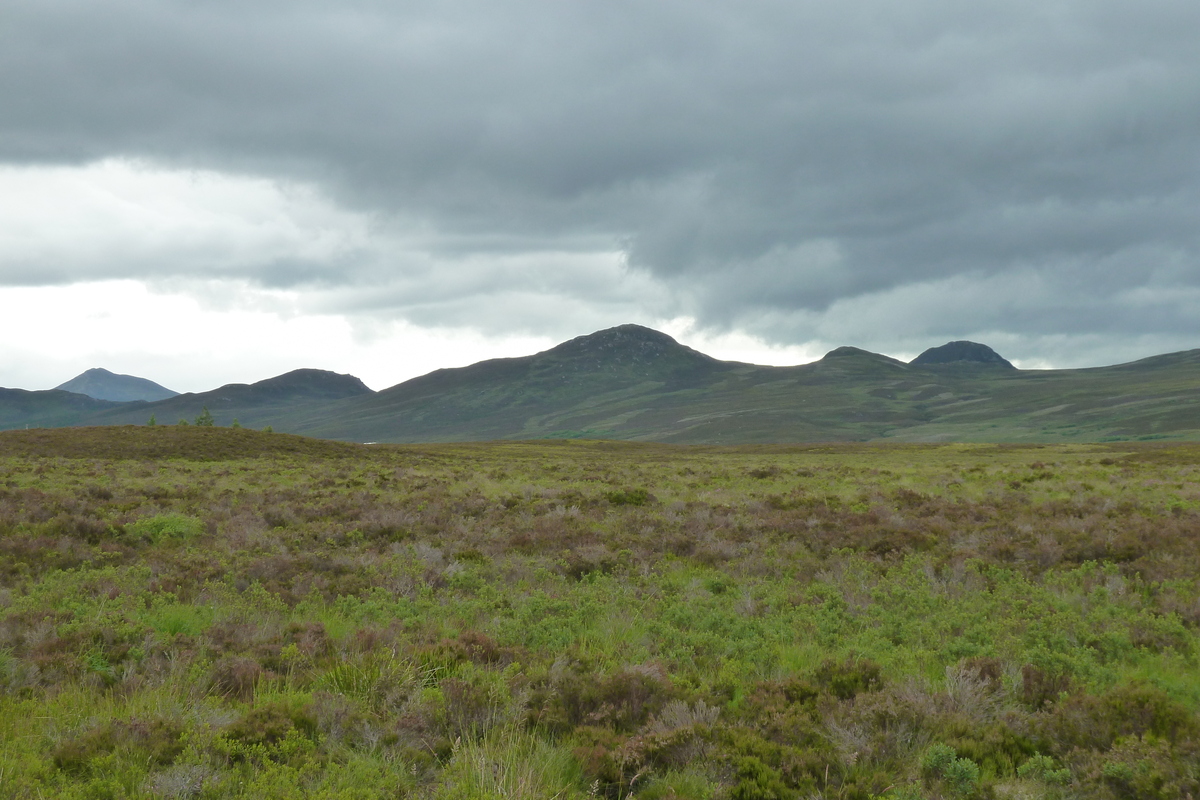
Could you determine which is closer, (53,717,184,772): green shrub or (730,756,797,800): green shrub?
(730,756,797,800): green shrub

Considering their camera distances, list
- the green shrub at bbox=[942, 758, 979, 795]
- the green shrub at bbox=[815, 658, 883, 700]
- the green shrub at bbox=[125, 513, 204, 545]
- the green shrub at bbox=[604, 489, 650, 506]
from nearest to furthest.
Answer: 1. the green shrub at bbox=[942, 758, 979, 795]
2. the green shrub at bbox=[815, 658, 883, 700]
3. the green shrub at bbox=[125, 513, 204, 545]
4. the green shrub at bbox=[604, 489, 650, 506]

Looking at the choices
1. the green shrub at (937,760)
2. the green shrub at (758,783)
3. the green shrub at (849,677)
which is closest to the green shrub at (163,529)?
the green shrub at (849,677)

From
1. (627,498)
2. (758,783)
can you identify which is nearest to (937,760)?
(758,783)

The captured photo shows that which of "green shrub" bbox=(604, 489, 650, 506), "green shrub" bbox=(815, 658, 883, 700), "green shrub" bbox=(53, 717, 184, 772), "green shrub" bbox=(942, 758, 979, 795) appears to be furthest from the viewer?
"green shrub" bbox=(604, 489, 650, 506)

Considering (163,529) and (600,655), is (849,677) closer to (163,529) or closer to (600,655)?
(600,655)

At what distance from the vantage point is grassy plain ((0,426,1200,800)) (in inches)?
219

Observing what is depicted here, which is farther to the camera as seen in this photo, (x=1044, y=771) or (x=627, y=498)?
(x=627, y=498)

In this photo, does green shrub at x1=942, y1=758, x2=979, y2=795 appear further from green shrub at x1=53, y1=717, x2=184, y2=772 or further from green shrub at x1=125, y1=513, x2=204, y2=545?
green shrub at x1=125, y1=513, x2=204, y2=545

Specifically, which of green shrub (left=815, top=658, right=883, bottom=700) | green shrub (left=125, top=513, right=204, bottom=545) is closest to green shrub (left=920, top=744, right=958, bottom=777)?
green shrub (left=815, top=658, right=883, bottom=700)

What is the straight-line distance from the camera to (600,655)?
8305 millimetres

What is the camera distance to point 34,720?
6219 mm

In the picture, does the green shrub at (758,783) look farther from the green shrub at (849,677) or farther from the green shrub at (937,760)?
the green shrub at (849,677)

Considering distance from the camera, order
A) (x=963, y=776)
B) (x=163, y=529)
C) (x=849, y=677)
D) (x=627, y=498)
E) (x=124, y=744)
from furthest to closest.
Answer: (x=627, y=498)
(x=163, y=529)
(x=849, y=677)
(x=124, y=744)
(x=963, y=776)

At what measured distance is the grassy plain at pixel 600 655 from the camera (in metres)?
5.56
